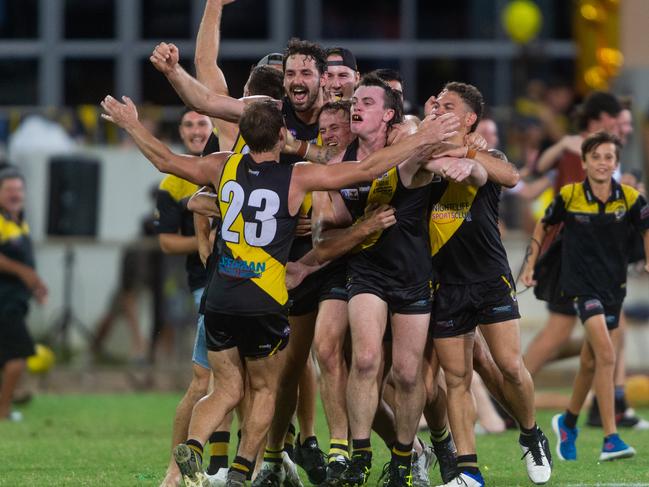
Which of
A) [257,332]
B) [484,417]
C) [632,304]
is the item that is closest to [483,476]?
[257,332]

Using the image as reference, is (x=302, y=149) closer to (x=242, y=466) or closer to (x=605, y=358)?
(x=242, y=466)

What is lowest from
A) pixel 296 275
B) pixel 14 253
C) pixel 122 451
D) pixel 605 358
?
pixel 122 451

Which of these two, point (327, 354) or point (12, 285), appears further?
point (12, 285)

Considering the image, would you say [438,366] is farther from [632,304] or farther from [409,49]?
[409,49]

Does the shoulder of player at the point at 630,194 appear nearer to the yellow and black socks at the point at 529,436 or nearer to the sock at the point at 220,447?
the yellow and black socks at the point at 529,436

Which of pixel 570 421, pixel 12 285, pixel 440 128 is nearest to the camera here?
pixel 440 128

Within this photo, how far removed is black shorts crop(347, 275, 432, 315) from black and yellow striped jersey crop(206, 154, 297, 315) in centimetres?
58

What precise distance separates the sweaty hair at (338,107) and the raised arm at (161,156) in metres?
0.81

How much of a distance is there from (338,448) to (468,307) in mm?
1103

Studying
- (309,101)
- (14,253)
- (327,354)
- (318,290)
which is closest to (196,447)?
(327,354)

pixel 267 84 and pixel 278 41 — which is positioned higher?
pixel 278 41

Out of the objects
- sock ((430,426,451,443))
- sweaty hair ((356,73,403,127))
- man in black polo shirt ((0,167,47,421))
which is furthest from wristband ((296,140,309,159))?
man in black polo shirt ((0,167,47,421))

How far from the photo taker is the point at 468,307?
8758mm

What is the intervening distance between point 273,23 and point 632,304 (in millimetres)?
11913
